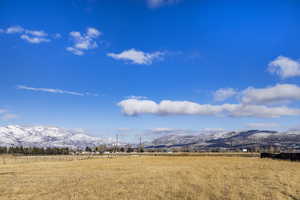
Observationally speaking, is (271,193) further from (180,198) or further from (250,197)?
(180,198)

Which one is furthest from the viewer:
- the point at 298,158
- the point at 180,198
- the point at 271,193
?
the point at 298,158

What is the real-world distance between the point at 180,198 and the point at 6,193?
531 inches

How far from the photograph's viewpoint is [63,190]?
22875mm

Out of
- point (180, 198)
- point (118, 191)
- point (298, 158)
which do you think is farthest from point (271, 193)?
point (298, 158)

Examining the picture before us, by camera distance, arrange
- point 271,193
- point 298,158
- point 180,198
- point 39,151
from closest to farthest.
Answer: point 180,198
point 271,193
point 298,158
point 39,151

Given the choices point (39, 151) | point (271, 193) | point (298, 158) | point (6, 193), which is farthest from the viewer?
point (39, 151)

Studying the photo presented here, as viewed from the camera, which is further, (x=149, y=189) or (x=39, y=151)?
(x=39, y=151)

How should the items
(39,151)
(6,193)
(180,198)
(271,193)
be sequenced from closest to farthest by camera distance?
1. (180,198)
2. (271,193)
3. (6,193)
4. (39,151)

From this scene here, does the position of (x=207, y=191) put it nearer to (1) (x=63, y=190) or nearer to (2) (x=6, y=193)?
(1) (x=63, y=190)

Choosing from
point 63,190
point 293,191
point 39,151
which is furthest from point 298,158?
point 39,151

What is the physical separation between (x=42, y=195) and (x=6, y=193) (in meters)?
3.52

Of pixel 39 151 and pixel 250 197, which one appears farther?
pixel 39 151

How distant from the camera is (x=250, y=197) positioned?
18.9 m

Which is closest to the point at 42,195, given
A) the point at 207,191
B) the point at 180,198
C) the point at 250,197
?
the point at 180,198
